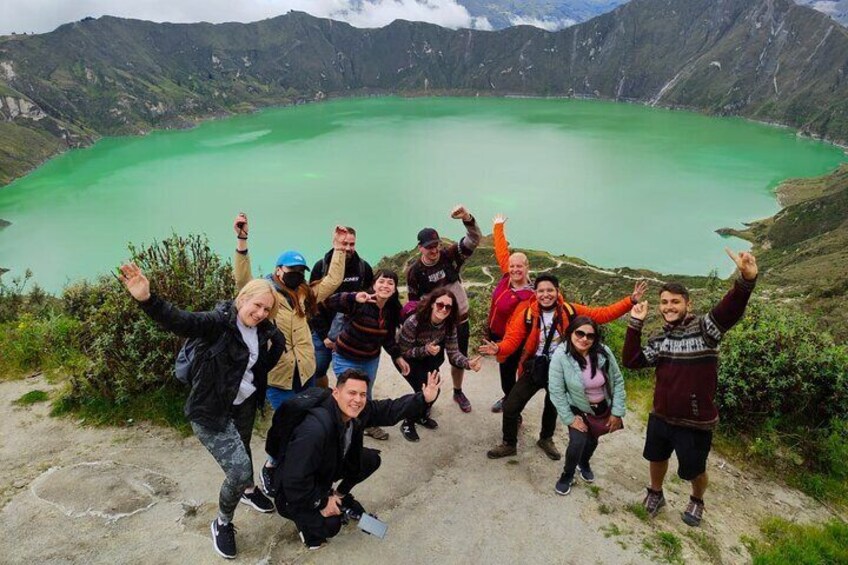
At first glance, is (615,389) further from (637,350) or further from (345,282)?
(345,282)

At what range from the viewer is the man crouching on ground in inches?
122

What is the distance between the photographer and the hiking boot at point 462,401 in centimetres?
602

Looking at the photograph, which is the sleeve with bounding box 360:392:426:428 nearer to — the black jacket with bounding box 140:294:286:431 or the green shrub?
the black jacket with bounding box 140:294:286:431

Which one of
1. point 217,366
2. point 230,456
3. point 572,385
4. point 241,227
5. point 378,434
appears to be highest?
point 241,227

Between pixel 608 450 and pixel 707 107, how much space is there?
170752 mm

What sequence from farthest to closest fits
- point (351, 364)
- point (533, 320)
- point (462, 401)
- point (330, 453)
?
point (462, 401), point (351, 364), point (533, 320), point (330, 453)

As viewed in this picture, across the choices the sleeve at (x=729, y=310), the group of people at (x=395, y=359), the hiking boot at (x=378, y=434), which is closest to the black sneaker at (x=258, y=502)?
the group of people at (x=395, y=359)

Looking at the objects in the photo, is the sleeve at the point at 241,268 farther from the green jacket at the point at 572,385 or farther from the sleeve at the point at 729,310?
the sleeve at the point at 729,310

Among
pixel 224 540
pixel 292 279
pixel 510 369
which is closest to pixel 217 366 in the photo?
pixel 292 279

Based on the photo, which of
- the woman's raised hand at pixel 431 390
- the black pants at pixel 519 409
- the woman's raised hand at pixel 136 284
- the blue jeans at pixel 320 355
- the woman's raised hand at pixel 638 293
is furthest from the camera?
the blue jeans at pixel 320 355

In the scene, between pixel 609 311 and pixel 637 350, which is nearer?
pixel 637 350

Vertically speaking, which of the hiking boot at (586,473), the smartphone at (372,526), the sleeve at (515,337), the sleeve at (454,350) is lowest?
the hiking boot at (586,473)

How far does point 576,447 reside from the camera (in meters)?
4.33

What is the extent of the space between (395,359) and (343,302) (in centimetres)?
74
